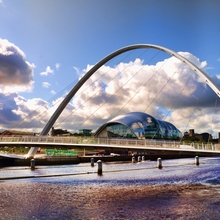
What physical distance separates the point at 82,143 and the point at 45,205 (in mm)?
11190

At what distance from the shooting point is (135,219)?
15711mm

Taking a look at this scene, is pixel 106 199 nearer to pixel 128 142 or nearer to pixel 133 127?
pixel 128 142

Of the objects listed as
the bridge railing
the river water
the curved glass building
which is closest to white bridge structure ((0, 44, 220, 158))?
the bridge railing

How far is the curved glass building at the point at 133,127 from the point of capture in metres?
93.5

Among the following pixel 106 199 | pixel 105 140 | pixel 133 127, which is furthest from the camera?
pixel 133 127

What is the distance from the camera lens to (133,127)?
308 feet

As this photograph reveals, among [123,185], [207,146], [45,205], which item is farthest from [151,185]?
[45,205]

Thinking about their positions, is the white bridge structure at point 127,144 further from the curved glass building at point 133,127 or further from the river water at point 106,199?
the curved glass building at point 133,127

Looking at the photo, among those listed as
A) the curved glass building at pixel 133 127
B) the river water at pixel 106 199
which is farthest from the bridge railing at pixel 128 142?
the curved glass building at pixel 133 127

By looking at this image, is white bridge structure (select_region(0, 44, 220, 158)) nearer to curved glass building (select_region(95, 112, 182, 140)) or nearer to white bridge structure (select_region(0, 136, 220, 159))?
white bridge structure (select_region(0, 136, 220, 159))

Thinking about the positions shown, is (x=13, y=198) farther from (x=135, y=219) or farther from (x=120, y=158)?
(x=120, y=158)

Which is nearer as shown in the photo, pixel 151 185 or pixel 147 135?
pixel 151 185

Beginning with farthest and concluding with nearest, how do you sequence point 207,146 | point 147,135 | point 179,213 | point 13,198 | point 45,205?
point 147,135 → point 207,146 → point 13,198 → point 45,205 → point 179,213

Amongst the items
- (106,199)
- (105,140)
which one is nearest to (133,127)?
(105,140)
